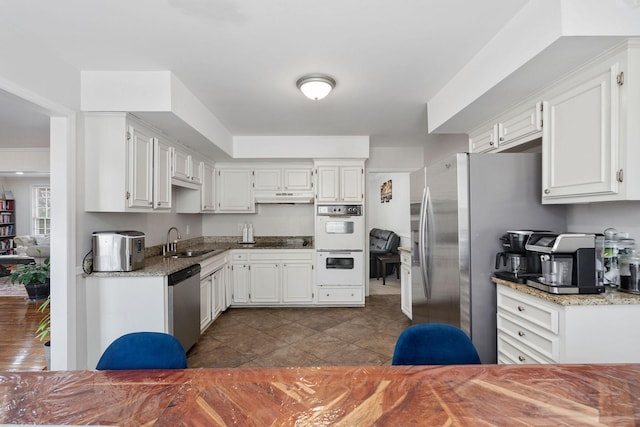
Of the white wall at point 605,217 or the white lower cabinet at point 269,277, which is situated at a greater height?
the white wall at point 605,217

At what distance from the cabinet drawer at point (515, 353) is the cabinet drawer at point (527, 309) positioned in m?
0.17

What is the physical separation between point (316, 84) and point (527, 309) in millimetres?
2181

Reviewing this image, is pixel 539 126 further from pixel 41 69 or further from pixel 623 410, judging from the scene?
pixel 41 69

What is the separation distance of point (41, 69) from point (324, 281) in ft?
11.9

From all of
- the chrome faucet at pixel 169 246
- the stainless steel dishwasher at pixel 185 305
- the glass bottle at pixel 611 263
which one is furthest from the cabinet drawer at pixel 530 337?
the chrome faucet at pixel 169 246

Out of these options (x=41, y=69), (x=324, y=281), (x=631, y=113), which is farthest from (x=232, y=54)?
(x=324, y=281)

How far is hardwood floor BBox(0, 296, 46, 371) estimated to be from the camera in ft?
9.31

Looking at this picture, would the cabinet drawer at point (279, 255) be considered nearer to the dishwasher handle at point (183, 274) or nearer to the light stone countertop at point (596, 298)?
the dishwasher handle at point (183, 274)

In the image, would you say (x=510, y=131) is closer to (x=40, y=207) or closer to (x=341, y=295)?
(x=341, y=295)

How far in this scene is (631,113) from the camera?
1522 mm

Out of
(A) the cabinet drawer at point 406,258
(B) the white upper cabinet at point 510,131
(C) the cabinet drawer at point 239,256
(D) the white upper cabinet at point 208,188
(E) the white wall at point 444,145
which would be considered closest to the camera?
(B) the white upper cabinet at point 510,131

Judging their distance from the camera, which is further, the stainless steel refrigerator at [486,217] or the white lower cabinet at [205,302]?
the white lower cabinet at [205,302]

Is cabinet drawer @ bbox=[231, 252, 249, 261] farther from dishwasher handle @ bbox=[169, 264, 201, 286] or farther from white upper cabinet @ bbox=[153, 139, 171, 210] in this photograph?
white upper cabinet @ bbox=[153, 139, 171, 210]

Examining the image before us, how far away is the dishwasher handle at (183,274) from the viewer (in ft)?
8.55
